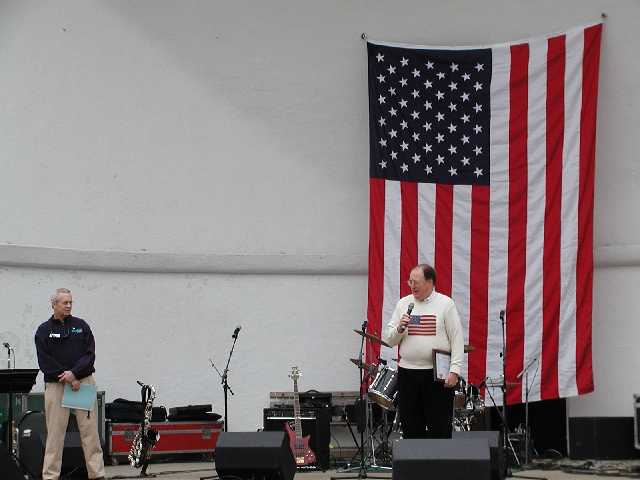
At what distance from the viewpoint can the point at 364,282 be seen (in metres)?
12.2

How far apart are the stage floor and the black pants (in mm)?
2540

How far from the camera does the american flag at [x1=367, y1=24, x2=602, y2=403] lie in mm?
11500

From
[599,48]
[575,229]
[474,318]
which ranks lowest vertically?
[474,318]

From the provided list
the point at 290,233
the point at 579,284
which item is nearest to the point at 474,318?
the point at 579,284

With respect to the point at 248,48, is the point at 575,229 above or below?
below

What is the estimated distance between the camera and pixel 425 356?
7.19 meters

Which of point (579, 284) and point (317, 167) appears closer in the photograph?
point (579, 284)

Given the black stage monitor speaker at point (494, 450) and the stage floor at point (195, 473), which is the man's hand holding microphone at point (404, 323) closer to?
the black stage monitor speaker at point (494, 450)

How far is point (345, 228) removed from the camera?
12328 mm

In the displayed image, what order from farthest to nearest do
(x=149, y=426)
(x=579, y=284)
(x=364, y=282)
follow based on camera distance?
(x=364, y=282)
(x=579, y=284)
(x=149, y=426)

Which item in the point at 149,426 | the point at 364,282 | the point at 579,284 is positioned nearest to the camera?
the point at 149,426

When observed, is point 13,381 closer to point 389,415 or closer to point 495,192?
point 389,415

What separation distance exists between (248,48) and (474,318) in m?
3.87

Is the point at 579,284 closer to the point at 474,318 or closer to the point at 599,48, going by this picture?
the point at 474,318
